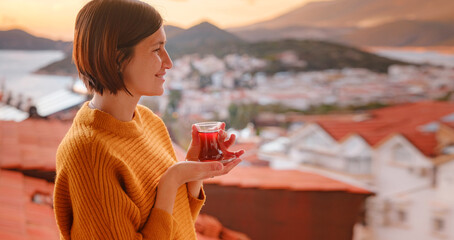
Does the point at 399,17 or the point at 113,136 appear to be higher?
the point at 399,17

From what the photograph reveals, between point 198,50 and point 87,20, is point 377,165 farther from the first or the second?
point 87,20

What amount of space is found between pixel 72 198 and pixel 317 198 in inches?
80.4

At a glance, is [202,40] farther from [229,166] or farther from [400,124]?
Result: [229,166]

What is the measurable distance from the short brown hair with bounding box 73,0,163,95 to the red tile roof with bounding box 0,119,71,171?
71.1 inches

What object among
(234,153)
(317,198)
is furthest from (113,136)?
(317,198)

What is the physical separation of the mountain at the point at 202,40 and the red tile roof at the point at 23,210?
4.20ft

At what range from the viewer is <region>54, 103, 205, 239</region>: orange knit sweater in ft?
2.48

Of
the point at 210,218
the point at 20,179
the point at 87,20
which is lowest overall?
the point at 210,218

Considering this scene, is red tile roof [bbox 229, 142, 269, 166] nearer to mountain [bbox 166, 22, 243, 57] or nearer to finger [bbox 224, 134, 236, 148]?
mountain [bbox 166, 22, 243, 57]

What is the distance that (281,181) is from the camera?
269cm

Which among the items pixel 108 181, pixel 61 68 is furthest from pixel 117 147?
pixel 61 68

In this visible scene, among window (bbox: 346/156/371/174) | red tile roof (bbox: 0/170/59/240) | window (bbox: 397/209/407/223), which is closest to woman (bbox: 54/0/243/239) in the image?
red tile roof (bbox: 0/170/59/240)

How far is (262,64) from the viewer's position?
115 inches

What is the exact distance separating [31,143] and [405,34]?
2510 mm
